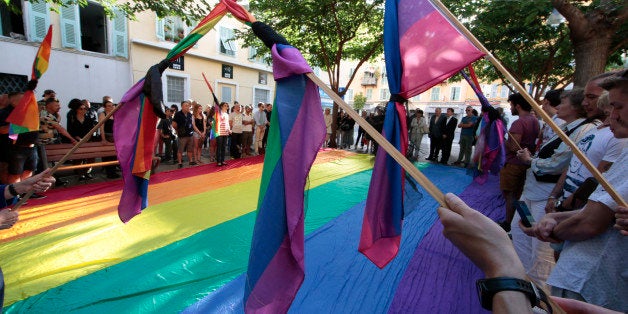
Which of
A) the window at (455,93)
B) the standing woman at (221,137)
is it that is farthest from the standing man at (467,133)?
the window at (455,93)

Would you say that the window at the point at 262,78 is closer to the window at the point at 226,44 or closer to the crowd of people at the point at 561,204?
the window at the point at 226,44

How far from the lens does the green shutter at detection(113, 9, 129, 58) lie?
38.8 ft

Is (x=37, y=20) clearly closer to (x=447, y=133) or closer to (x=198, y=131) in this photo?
(x=198, y=131)

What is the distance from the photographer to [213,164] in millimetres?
7383

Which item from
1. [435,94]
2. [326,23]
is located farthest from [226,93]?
[435,94]

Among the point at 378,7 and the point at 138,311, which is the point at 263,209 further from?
the point at 378,7

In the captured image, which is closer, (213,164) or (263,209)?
(263,209)

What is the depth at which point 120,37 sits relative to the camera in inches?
473

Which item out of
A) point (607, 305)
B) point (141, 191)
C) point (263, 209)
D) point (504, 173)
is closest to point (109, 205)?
point (141, 191)

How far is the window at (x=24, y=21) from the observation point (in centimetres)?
967

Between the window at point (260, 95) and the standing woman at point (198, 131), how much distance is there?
10.5 metres

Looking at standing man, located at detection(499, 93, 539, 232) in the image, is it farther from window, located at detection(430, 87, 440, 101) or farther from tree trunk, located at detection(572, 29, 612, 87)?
window, located at detection(430, 87, 440, 101)

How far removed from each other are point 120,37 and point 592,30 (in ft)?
49.4

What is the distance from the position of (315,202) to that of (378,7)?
802cm
